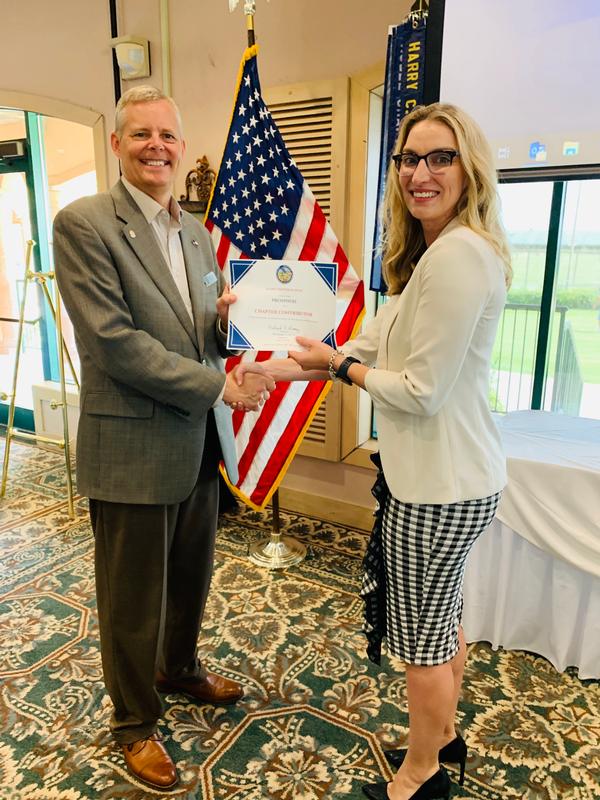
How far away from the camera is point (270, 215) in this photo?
2.66m

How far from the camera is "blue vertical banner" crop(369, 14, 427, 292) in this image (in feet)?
7.33

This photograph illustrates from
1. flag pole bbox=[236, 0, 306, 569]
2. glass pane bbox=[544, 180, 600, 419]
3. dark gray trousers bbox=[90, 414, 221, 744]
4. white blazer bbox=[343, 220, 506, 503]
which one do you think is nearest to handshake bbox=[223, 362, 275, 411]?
dark gray trousers bbox=[90, 414, 221, 744]

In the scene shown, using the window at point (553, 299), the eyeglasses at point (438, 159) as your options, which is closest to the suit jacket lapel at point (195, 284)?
the eyeglasses at point (438, 159)

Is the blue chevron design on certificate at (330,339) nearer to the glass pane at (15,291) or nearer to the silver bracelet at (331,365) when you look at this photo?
the silver bracelet at (331,365)

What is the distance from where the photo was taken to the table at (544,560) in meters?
2.03

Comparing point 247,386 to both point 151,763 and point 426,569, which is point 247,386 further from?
point 151,763

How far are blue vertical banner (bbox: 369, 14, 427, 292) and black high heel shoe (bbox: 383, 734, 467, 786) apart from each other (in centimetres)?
157

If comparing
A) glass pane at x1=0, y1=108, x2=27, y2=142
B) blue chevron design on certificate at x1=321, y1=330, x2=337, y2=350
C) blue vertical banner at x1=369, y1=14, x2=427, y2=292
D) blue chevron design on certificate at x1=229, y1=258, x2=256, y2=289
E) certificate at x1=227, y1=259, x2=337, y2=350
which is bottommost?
blue chevron design on certificate at x1=321, y1=330, x2=337, y2=350

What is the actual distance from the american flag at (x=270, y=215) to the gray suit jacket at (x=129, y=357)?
1.09 metres

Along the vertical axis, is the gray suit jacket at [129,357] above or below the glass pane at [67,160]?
below

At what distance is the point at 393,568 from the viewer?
55.4 inches

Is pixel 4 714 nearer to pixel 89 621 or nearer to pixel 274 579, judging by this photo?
pixel 89 621

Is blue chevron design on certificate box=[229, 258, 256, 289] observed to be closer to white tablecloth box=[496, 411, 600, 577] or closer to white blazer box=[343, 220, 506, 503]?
white blazer box=[343, 220, 506, 503]

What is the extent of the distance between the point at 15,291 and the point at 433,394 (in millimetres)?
4834
